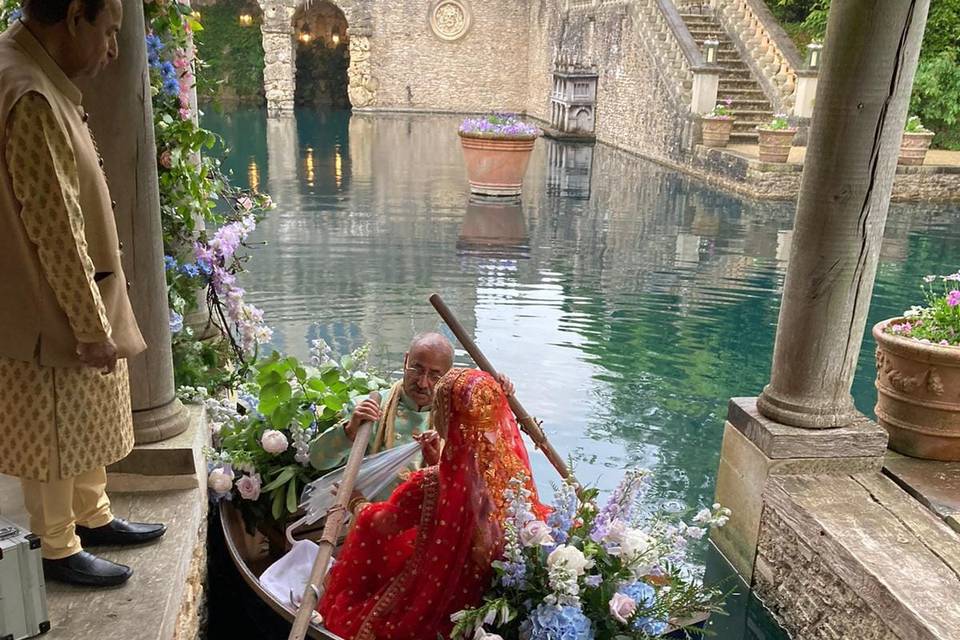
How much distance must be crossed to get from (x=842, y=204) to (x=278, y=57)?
23265 millimetres

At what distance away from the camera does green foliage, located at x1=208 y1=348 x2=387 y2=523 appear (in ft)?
10.1

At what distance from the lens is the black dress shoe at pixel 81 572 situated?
2201 millimetres

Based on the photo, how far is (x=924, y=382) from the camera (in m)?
3.45

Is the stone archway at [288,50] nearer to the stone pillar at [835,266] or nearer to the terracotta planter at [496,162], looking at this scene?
the terracotta planter at [496,162]

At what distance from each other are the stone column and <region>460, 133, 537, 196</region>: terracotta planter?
8.02m

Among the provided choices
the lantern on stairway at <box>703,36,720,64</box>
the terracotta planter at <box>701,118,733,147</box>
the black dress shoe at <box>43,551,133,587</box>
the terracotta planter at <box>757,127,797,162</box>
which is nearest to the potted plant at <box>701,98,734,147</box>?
the terracotta planter at <box>701,118,733,147</box>

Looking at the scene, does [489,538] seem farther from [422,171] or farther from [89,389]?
[422,171]

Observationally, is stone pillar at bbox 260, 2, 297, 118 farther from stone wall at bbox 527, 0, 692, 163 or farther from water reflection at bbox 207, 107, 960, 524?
water reflection at bbox 207, 107, 960, 524

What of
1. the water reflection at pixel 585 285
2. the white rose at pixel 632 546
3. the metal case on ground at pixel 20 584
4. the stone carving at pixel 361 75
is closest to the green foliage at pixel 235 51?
the stone carving at pixel 361 75

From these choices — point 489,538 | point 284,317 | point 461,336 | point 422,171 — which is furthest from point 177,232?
point 422,171

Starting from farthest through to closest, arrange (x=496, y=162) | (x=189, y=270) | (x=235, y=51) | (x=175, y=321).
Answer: (x=235, y=51) < (x=496, y=162) < (x=189, y=270) < (x=175, y=321)

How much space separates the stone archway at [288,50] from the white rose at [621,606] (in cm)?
2340

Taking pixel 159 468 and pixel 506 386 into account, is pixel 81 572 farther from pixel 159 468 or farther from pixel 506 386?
pixel 506 386

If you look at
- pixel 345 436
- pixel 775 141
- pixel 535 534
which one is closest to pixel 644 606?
pixel 535 534
